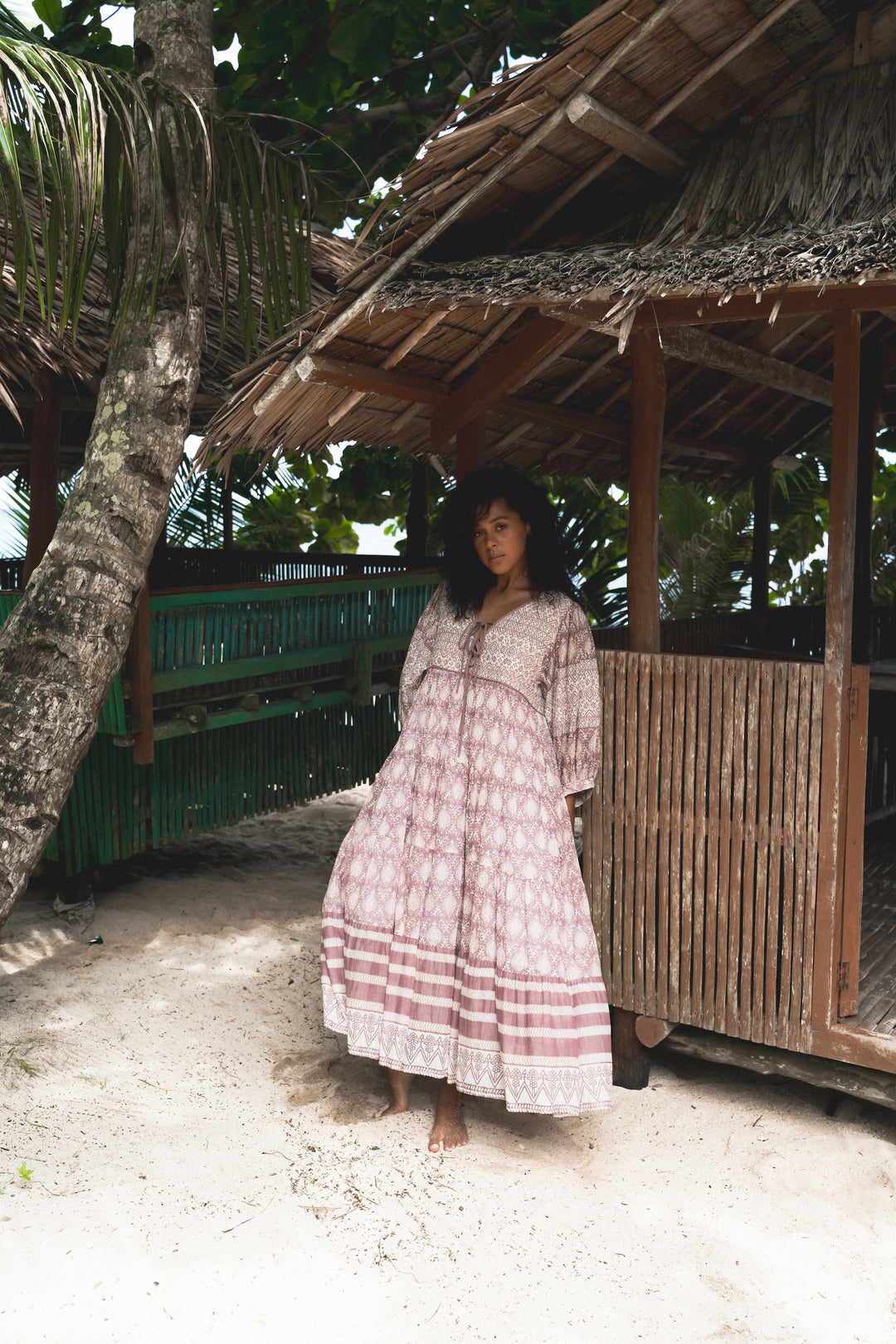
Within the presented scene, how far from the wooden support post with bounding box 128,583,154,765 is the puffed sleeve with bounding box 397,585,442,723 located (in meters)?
1.48

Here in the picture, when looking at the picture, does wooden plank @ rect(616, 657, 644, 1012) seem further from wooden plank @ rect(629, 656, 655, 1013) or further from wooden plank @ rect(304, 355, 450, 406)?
wooden plank @ rect(304, 355, 450, 406)

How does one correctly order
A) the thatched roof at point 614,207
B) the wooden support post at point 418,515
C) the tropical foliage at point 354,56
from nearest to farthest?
the thatched roof at point 614,207 → the tropical foliage at point 354,56 → the wooden support post at point 418,515

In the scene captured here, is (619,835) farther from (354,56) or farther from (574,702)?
(354,56)

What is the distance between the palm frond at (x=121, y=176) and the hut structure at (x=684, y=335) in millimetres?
429

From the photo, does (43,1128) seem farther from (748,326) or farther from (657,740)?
(748,326)

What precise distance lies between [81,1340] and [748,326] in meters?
3.92

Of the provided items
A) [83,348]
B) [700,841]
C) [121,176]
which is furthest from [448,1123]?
[83,348]

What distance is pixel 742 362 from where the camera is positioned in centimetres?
397

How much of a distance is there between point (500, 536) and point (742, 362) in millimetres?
1412

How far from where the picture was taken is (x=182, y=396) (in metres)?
3.58

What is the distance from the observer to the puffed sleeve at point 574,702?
10.6 ft

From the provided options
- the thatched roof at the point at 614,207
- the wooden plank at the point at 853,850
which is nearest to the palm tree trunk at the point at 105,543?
the thatched roof at the point at 614,207

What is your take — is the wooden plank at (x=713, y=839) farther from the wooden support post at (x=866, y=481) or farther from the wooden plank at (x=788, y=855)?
the wooden support post at (x=866, y=481)

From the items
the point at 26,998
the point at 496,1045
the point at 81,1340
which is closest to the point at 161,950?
the point at 26,998
